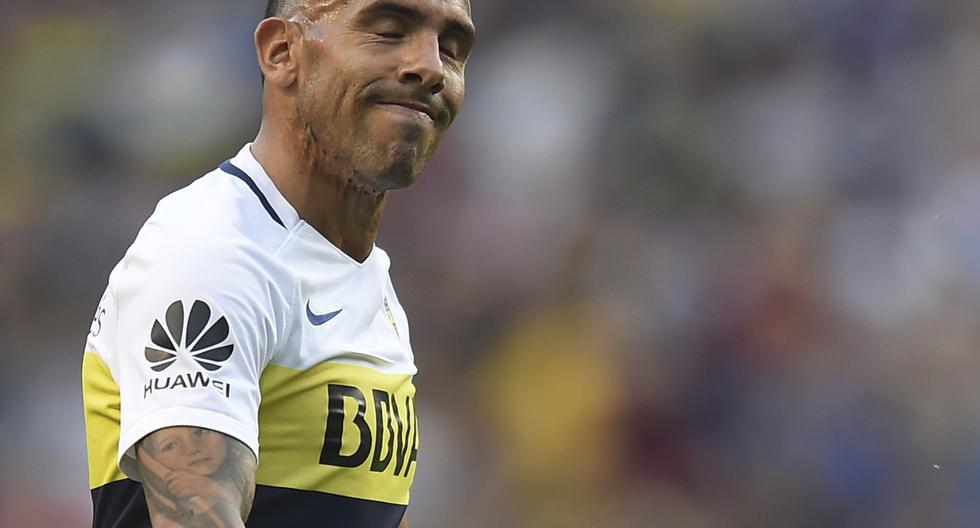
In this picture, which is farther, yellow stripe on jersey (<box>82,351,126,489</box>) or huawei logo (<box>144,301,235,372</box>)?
yellow stripe on jersey (<box>82,351,126,489</box>)

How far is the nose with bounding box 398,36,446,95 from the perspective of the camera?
2475mm

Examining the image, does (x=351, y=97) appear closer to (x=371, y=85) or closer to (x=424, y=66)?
(x=371, y=85)

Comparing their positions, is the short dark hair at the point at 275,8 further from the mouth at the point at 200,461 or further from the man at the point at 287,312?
the mouth at the point at 200,461

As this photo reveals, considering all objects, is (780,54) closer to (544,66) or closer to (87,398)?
(544,66)

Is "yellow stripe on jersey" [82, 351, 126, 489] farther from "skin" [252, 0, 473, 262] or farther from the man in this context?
"skin" [252, 0, 473, 262]

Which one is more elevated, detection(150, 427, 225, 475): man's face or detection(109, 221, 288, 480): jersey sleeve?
detection(109, 221, 288, 480): jersey sleeve

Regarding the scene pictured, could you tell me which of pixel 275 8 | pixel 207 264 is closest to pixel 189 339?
pixel 207 264

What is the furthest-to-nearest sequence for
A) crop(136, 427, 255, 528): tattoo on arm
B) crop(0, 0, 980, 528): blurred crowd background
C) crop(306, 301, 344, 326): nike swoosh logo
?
crop(0, 0, 980, 528): blurred crowd background, crop(306, 301, 344, 326): nike swoosh logo, crop(136, 427, 255, 528): tattoo on arm

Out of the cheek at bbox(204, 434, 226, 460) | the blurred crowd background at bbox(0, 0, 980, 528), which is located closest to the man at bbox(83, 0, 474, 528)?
the cheek at bbox(204, 434, 226, 460)

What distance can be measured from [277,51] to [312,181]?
0.27 metres

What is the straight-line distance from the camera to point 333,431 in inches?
92.9

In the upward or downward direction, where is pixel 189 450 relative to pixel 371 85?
downward

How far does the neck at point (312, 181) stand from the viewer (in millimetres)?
2531

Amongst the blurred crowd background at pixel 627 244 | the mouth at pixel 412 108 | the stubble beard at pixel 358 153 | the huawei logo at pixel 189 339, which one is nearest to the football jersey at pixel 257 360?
the huawei logo at pixel 189 339
